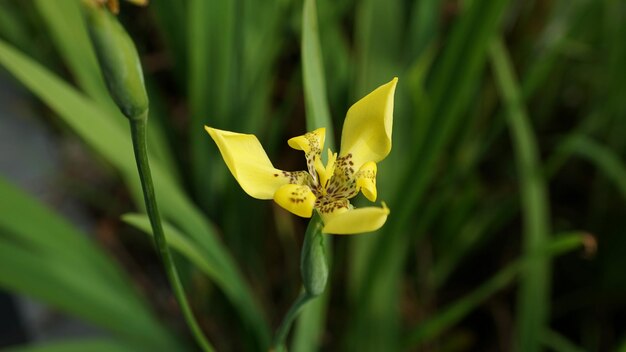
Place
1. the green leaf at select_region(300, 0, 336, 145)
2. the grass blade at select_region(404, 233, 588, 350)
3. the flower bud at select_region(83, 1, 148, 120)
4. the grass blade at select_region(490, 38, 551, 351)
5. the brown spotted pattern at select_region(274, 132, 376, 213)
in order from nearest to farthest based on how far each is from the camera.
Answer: the flower bud at select_region(83, 1, 148, 120), the brown spotted pattern at select_region(274, 132, 376, 213), the green leaf at select_region(300, 0, 336, 145), the grass blade at select_region(404, 233, 588, 350), the grass blade at select_region(490, 38, 551, 351)

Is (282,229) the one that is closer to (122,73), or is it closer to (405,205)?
(405,205)

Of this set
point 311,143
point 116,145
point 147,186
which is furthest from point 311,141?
point 116,145

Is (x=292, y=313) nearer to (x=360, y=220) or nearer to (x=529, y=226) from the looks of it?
(x=360, y=220)

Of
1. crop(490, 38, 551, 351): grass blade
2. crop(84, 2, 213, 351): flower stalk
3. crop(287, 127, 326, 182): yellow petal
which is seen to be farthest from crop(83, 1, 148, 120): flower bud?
crop(490, 38, 551, 351): grass blade

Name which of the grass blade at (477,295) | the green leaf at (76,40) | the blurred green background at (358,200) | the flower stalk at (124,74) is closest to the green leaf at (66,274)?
the blurred green background at (358,200)

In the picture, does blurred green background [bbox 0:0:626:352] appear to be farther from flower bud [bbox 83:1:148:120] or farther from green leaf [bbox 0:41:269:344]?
flower bud [bbox 83:1:148:120]

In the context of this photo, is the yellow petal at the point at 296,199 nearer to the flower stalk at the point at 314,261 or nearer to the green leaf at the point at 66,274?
the flower stalk at the point at 314,261
